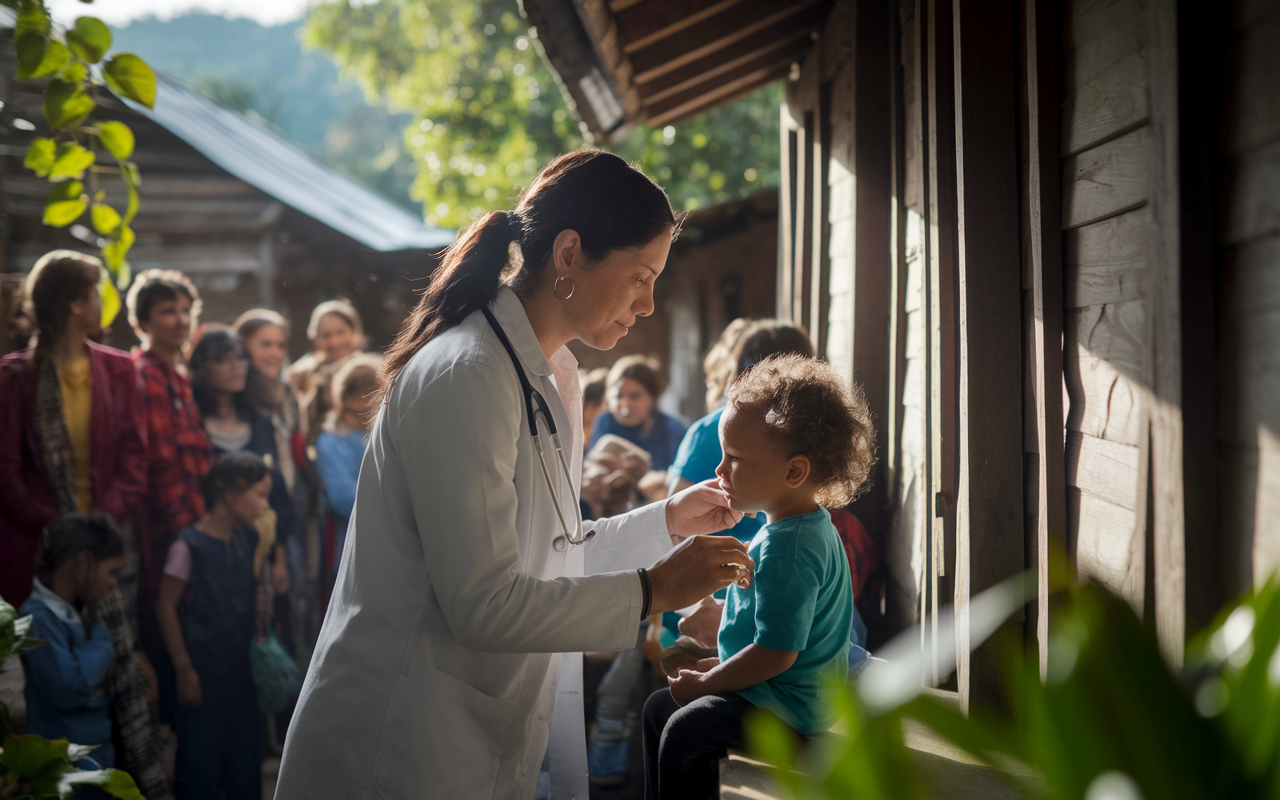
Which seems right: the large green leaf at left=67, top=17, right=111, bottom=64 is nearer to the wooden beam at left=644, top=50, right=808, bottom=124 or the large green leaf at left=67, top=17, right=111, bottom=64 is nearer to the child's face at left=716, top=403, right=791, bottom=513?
the child's face at left=716, top=403, right=791, bottom=513

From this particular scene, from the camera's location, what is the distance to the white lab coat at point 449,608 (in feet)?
4.81

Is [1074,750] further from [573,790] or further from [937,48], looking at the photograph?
[937,48]

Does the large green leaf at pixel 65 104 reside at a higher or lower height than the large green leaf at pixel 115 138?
higher

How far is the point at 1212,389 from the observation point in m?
1.15

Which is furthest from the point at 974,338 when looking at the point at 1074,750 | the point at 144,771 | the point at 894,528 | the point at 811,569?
the point at 144,771

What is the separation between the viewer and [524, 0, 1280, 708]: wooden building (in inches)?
44.4

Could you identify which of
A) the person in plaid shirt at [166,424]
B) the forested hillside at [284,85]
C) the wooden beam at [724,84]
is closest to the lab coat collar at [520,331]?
the person in plaid shirt at [166,424]

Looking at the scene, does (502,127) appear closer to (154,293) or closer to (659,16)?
(154,293)

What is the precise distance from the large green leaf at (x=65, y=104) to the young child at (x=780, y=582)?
1645 millimetres

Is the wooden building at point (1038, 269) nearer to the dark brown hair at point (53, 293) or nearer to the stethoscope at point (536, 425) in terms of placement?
the stethoscope at point (536, 425)

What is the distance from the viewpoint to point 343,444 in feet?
14.6

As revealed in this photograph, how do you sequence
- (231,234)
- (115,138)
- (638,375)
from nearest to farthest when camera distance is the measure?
(115,138)
(638,375)
(231,234)

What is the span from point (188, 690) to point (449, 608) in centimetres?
279

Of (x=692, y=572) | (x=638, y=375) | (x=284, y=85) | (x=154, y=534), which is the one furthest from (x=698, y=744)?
(x=284, y=85)
